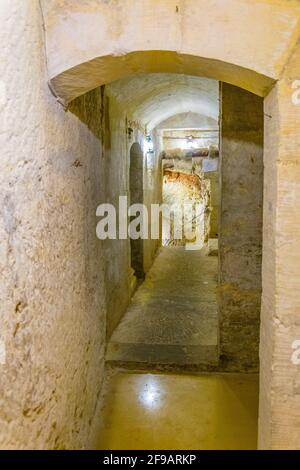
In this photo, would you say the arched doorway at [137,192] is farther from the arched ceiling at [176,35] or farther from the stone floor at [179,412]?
the arched ceiling at [176,35]

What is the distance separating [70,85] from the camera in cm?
196

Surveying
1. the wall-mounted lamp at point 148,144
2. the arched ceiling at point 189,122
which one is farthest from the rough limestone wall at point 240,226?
the arched ceiling at point 189,122

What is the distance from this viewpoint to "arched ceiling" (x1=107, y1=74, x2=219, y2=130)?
15.3 ft

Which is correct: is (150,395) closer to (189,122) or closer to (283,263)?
(283,263)

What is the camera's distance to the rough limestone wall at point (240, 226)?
362cm

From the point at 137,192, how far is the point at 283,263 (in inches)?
209

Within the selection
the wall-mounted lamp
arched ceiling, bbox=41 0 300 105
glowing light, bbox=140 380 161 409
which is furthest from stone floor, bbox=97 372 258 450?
the wall-mounted lamp

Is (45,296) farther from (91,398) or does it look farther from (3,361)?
(91,398)

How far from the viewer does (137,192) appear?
6918mm

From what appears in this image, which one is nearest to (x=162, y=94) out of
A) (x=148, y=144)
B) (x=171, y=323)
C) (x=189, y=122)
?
(x=148, y=144)

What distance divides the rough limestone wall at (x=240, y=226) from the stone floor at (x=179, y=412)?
15.0 inches

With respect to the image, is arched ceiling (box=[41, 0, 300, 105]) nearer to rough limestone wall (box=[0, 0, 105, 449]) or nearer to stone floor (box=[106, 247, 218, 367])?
rough limestone wall (box=[0, 0, 105, 449])

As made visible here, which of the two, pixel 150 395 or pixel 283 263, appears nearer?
pixel 283 263

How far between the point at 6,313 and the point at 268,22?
172 cm
